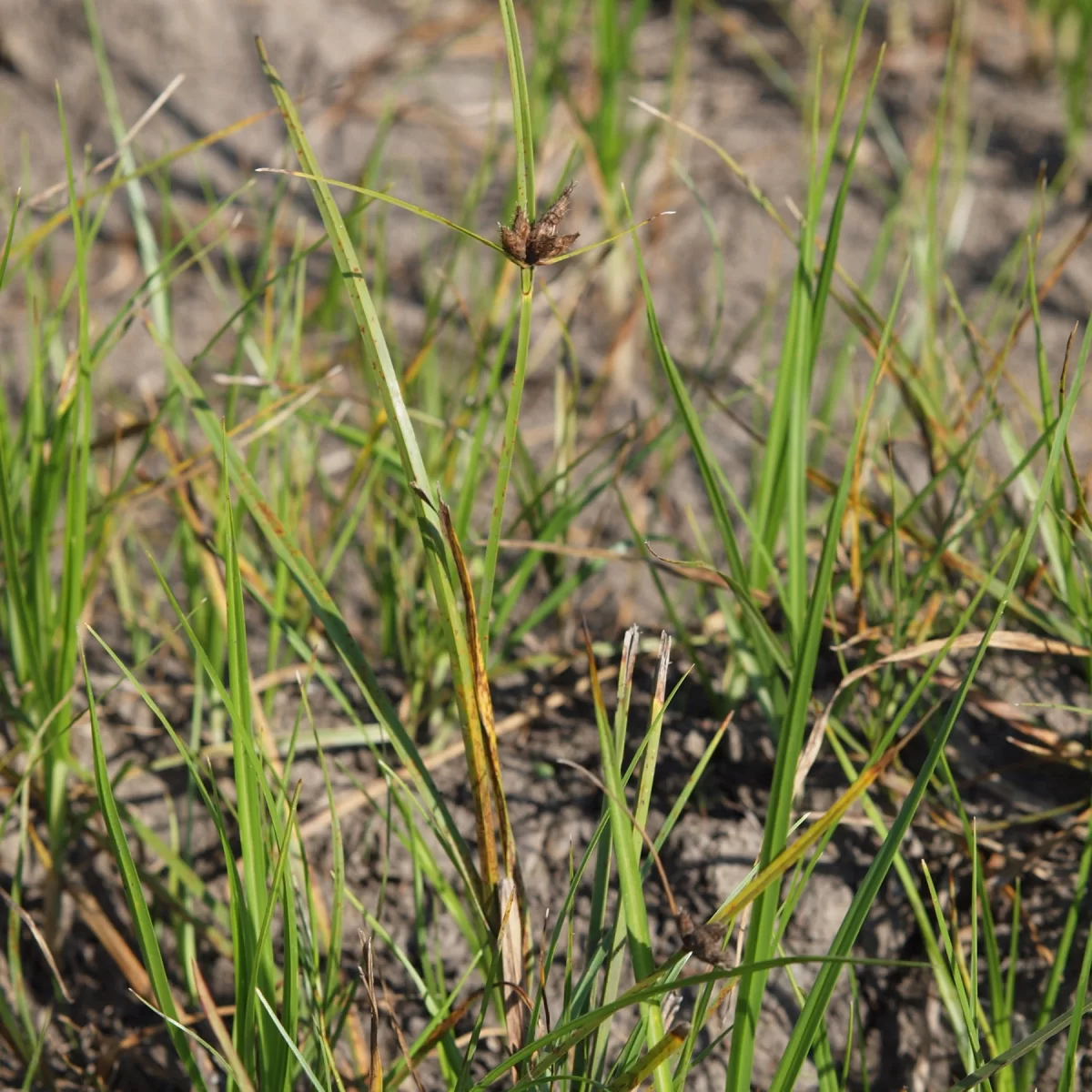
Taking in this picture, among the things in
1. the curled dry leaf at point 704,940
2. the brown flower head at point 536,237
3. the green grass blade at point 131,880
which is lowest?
the green grass blade at point 131,880

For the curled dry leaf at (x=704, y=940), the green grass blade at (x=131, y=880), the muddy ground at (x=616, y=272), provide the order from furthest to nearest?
the muddy ground at (x=616, y=272) < the green grass blade at (x=131, y=880) < the curled dry leaf at (x=704, y=940)

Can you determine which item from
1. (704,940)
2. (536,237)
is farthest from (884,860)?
(536,237)

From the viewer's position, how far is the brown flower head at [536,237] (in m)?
0.53

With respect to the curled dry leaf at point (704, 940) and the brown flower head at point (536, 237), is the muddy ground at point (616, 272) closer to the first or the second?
the curled dry leaf at point (704, 940)

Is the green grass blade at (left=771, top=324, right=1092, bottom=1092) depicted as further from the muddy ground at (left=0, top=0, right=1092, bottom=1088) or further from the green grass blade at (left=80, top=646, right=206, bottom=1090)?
the green grass blade at (left=80, top=646, right=206, bottom=1090)

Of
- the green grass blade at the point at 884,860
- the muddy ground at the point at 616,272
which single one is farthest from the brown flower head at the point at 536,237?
the muddy ground at the point at 616,272

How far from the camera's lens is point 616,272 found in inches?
64.8

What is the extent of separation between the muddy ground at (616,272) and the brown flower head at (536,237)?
576 millimetres

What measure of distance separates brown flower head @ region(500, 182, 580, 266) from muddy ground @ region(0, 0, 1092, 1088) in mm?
576

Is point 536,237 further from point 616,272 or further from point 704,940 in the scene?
point 616,272

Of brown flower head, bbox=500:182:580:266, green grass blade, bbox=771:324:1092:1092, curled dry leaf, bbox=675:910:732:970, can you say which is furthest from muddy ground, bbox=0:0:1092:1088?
brown flower head, bbox=500:182:580:266

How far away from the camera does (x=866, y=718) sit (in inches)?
37.2

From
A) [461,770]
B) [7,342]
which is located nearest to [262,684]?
[461,770]

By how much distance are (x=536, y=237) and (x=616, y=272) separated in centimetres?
115
